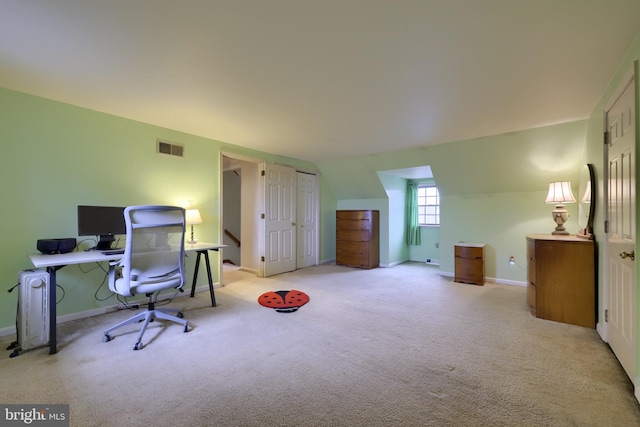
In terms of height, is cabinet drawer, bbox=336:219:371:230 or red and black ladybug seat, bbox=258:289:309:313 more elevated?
cabinet drawer, bbox=336:219:371:230

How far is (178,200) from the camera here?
3.72 m

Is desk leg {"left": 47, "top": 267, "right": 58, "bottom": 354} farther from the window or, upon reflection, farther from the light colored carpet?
the window

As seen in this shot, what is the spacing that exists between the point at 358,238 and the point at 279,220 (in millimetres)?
1712

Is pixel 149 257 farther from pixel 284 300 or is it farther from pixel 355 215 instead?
pixel 355 215

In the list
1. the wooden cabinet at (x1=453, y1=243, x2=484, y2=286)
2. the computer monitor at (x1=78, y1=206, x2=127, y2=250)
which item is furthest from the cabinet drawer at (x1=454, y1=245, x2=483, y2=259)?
the computer monitor at (x1=78, y1=206, x2=127, y2=250)

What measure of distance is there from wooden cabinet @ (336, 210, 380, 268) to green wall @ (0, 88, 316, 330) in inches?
126

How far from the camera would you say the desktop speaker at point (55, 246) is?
99.1 inches

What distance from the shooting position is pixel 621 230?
1.97m

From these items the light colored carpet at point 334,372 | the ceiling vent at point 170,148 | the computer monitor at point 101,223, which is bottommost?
the light colored carpet at point 334,372

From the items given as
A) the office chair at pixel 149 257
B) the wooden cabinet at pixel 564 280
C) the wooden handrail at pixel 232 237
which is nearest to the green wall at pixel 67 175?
the office chair at pixel 149 257

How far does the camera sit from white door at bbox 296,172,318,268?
5.57 metres

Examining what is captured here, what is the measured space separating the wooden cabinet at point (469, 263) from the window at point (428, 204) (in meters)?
1.81

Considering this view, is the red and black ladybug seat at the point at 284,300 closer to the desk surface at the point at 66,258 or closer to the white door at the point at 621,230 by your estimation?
the desk surface at the point at 66,258

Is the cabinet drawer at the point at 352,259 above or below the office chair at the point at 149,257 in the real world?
below
